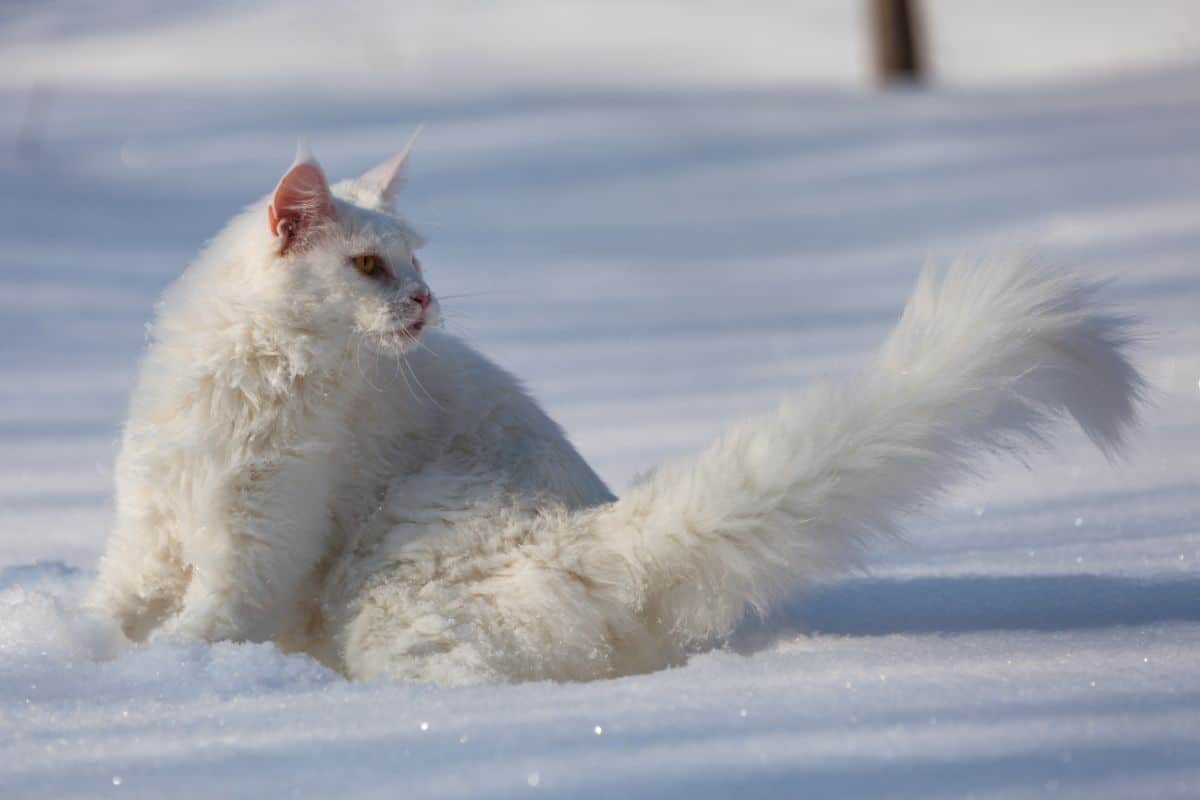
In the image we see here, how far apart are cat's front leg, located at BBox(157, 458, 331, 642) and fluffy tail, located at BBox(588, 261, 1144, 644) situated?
1.81 feet

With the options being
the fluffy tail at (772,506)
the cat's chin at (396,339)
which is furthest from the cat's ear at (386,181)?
the fluffy tail at (772,506)

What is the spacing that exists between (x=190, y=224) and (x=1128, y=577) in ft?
19.9

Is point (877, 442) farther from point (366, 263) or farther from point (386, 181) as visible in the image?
point (386, 181)

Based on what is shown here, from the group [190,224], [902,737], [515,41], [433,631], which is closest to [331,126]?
[190,224]

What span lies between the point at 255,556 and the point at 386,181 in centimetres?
93

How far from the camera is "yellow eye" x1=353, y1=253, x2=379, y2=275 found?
2.49 m

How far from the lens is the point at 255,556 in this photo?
2.29m

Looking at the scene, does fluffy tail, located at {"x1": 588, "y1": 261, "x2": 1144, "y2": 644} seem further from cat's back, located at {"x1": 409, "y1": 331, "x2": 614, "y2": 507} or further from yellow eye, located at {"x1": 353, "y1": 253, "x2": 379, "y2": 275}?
yellow eye, located at {"x1": 353, "y1": 253, "x2": 379, "y2": 275}

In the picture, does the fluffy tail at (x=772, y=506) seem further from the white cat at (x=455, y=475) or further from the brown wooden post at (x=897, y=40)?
the brown wooden post at (x=897, y=40)

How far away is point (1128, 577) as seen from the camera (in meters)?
2.68

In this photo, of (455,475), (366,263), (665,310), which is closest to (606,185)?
(665,310)

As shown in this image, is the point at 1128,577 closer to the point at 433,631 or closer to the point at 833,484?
the point at 833,484

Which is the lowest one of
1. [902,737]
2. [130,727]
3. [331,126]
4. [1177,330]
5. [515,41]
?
[130,727]

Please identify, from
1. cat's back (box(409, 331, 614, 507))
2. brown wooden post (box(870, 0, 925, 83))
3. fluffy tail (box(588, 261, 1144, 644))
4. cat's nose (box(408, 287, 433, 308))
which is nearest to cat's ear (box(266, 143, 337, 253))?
cat's nose (box(408, 287, 433, 308))
